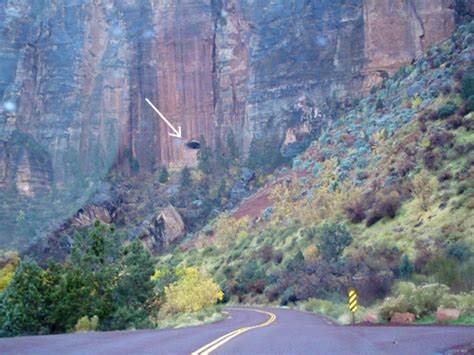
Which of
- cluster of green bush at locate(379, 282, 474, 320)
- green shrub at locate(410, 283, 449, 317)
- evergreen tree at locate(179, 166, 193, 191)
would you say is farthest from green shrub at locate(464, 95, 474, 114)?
evergreen tree at locate(179, 166, 193, 191)

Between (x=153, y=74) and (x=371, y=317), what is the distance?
229 feet

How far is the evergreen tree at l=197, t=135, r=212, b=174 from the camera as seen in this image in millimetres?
77938

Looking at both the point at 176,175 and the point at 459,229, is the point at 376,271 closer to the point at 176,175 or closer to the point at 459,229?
the point at 459,229

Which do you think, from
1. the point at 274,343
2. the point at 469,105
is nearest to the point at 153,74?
the point at 469,105

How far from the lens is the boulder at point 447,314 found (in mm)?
17562

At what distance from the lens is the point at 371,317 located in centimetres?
2028

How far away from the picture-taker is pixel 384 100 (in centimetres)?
6394

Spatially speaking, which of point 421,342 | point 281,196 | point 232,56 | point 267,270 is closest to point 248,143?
point 232,56

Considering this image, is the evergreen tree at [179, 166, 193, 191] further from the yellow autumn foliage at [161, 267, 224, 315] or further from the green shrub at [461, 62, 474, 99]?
the yellow autumn foliage at [161, 267, 224, 315]

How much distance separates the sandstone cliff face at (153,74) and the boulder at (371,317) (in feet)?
177

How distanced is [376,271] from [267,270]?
17.6m

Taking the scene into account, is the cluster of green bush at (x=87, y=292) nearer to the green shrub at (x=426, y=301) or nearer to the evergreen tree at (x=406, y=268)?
the evergreen tree at (x=406, y=268)

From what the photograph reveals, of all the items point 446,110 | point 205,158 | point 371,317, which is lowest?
point 371,317

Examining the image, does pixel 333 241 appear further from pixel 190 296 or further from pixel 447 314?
pixel 447 314
